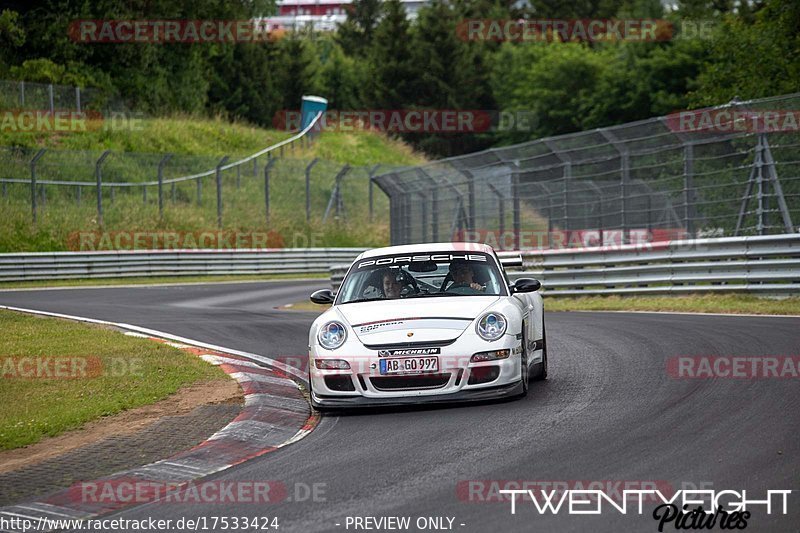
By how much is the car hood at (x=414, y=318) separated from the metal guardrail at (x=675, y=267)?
23.1 ft

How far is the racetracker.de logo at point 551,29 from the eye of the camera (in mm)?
69812

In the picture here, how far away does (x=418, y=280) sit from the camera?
995 cm

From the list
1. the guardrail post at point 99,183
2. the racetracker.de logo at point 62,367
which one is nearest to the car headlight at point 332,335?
the racetracker.de logo at point 62,367

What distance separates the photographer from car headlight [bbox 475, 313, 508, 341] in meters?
8.46

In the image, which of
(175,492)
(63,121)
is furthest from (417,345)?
(63,121)

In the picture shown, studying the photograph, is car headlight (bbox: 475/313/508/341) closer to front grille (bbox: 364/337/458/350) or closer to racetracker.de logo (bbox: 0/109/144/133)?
front grille (bbox: 364/337/458/350)

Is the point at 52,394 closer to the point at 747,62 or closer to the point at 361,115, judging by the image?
the point at 747,62

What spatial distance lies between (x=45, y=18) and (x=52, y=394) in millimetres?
40652

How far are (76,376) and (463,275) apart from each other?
393cm

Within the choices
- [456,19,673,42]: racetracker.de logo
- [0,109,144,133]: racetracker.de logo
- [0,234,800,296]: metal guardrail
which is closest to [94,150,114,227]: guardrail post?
[0,234,800,296]: metal guardrail

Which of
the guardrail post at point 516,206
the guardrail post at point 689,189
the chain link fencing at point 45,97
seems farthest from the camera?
the chain link fencing at point 45,97

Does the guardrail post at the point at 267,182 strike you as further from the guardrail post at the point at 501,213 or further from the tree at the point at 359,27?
the tree at the point at 359,27

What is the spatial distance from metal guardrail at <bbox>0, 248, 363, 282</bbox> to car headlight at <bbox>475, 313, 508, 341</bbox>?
23.5m

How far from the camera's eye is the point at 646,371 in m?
9.70
